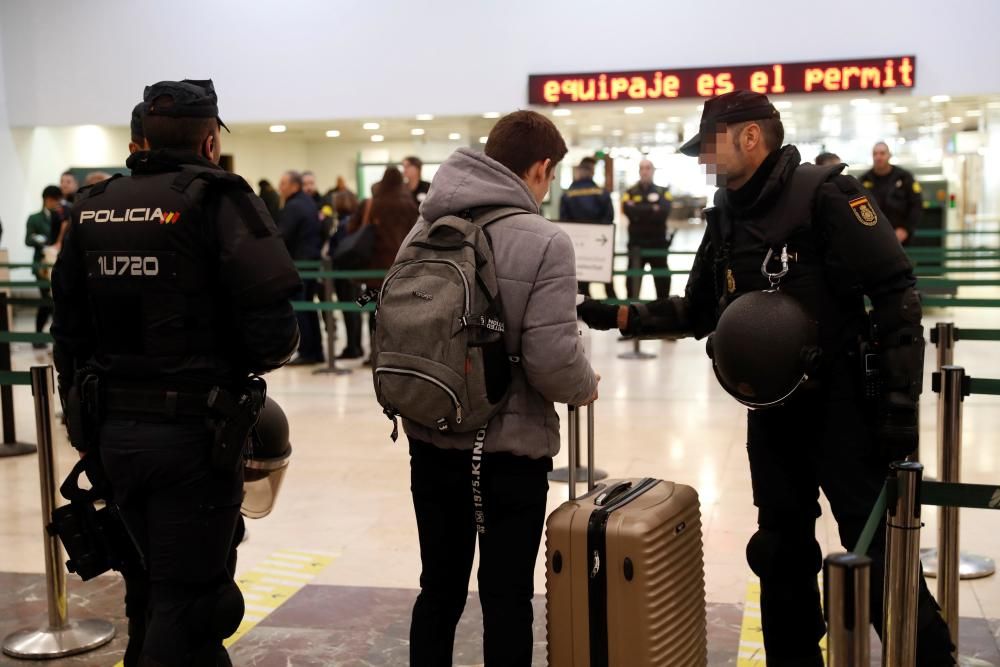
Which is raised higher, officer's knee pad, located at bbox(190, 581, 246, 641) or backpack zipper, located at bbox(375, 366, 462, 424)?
backpack zipper, located at bbox(375, 366, 462, 424)

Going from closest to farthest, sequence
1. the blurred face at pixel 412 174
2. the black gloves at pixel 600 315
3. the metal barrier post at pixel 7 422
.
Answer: the black gloves at pixel 600 315
the metal barrier post at pixel 7 422
the blurred face at pixel 412 174

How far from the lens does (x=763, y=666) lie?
3.52 meters

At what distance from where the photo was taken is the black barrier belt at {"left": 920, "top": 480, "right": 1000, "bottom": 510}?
93.1 inches

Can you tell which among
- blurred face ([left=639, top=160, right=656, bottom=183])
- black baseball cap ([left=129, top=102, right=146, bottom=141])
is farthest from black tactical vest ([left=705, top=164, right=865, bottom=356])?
blurred face ([left=639, top=160, right=656, bottom=183])

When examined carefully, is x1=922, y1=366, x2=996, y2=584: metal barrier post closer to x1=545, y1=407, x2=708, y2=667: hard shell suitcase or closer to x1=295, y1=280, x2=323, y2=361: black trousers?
x1=545, y1=407, x2=708, y2=667: hard shell suitcase

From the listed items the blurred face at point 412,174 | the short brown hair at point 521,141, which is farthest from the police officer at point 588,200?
the short brown hair at point 521,141

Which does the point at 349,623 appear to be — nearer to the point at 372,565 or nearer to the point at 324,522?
the point at 372,565

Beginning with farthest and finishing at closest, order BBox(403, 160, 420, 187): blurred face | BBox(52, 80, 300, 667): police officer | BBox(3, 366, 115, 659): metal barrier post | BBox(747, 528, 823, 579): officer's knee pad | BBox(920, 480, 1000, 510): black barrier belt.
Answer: BBox(403, 160, 420, 187): blurred face < BBox(3, 366, 115, 659): metal barrier post < BBox(747, 528, 823, 579): officer's knee pad < BBox(52, 80, 300, 667): police officer < BBox(920, 480, 1000, 510): black barrier belt

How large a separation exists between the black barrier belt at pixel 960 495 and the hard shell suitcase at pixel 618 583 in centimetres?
65

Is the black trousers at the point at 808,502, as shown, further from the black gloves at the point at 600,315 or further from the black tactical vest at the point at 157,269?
the black tactical vest at the point at 157,269

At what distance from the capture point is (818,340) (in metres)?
2.93

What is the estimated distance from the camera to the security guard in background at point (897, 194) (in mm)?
11148

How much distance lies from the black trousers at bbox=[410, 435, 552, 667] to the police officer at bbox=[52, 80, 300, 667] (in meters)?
0.48

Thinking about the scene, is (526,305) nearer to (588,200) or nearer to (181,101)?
(181,101)
